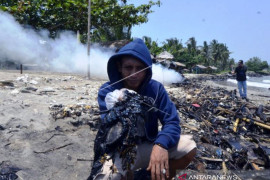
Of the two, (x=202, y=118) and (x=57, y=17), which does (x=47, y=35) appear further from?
(x=202, y=118)

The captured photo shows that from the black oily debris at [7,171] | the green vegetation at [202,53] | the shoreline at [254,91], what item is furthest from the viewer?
the green vegetation at [202,53]

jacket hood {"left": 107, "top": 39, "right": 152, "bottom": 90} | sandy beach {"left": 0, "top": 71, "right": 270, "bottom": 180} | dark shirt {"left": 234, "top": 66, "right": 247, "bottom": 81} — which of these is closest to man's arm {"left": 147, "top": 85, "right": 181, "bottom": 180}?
jacket hood {"left": 107, "top": 39, "right": 152, "bottom": 90}

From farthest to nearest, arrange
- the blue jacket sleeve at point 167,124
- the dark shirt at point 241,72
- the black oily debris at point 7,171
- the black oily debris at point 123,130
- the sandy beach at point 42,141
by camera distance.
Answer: the dark shirt at point 241,72, the sandy beach at point 42,141, the black oily debris at point 7,171, the blue jacket sleeve at point 167,124, the black oily debris at point 123,130

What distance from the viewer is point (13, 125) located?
409cm

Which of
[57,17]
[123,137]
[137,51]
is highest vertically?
[57,17]

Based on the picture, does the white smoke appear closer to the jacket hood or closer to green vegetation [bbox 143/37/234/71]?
the jacket hood

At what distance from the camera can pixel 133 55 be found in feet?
7.12

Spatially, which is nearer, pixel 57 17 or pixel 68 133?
pixel 68 133

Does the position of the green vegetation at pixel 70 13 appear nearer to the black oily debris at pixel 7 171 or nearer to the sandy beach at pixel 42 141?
the sandy beach at pixel 42 141

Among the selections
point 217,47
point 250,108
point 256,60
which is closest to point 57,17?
point 250,108

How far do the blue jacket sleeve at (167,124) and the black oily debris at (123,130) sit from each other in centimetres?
19

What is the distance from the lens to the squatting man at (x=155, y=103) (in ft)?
6.91

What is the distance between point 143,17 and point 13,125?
1718cm

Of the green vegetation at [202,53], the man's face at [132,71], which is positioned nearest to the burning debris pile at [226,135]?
the man's face at [132,71]
